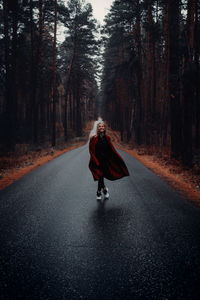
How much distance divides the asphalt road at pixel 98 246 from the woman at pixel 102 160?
63cm

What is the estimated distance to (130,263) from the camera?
2.81m

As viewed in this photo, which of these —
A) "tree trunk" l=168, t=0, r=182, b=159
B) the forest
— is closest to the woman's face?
the forest

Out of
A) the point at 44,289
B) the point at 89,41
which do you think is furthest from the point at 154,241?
the point at 89,41

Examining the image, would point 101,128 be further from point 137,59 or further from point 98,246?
point 137,59

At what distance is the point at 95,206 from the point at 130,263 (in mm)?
2321

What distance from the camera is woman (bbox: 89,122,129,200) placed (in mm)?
5516

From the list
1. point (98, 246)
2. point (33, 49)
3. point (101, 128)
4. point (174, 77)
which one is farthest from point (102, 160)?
point (33, 49)

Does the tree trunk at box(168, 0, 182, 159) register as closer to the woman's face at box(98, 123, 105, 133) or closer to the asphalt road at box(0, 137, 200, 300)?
the asphalt road at box(0, 137, 200, 300)

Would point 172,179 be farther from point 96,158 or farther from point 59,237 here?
point 59,237

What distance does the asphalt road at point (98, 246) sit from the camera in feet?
7.70

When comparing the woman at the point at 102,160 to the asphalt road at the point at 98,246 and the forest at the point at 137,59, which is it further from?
the forest at the point at 137,59

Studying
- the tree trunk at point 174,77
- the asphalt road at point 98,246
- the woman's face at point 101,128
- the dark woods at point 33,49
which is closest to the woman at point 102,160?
the woman's face at point 101,128

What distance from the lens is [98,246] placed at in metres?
3.25

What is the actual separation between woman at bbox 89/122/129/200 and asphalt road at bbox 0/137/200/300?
24.9 inches
